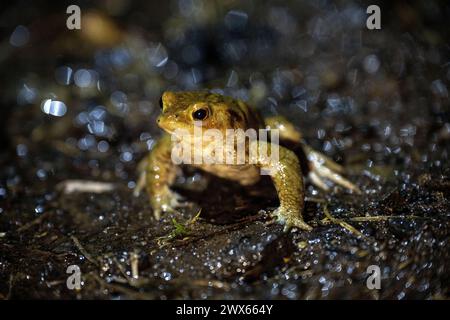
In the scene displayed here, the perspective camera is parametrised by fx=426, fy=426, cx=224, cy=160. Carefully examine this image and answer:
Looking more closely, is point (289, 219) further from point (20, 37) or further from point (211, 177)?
point (20, 37)

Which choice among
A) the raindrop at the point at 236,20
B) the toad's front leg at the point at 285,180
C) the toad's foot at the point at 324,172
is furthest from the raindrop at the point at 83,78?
the toad's foot at the point at 324,172

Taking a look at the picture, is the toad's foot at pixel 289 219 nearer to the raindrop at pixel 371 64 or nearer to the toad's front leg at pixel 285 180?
the toad's front leg at pixel 285 180

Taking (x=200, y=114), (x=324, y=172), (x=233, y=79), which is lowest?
(x=324, y=172)

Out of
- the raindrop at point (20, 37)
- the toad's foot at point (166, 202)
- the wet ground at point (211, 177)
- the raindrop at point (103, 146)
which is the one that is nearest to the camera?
the wet ground at point (211, 177)

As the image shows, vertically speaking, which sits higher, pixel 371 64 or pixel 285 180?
pixel 371 64

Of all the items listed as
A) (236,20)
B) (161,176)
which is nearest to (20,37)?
(236,20)

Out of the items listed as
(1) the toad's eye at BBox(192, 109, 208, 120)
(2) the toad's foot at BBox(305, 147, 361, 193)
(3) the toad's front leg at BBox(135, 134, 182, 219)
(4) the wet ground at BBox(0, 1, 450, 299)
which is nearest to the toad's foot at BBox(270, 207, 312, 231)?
(4) the wet ground at BBox(0, 1, 450, 299)

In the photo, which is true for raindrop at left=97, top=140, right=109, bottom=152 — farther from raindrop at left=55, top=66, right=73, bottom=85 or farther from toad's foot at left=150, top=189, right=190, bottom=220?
toad's foot at left=150, top=189, right=190, bottom=220
